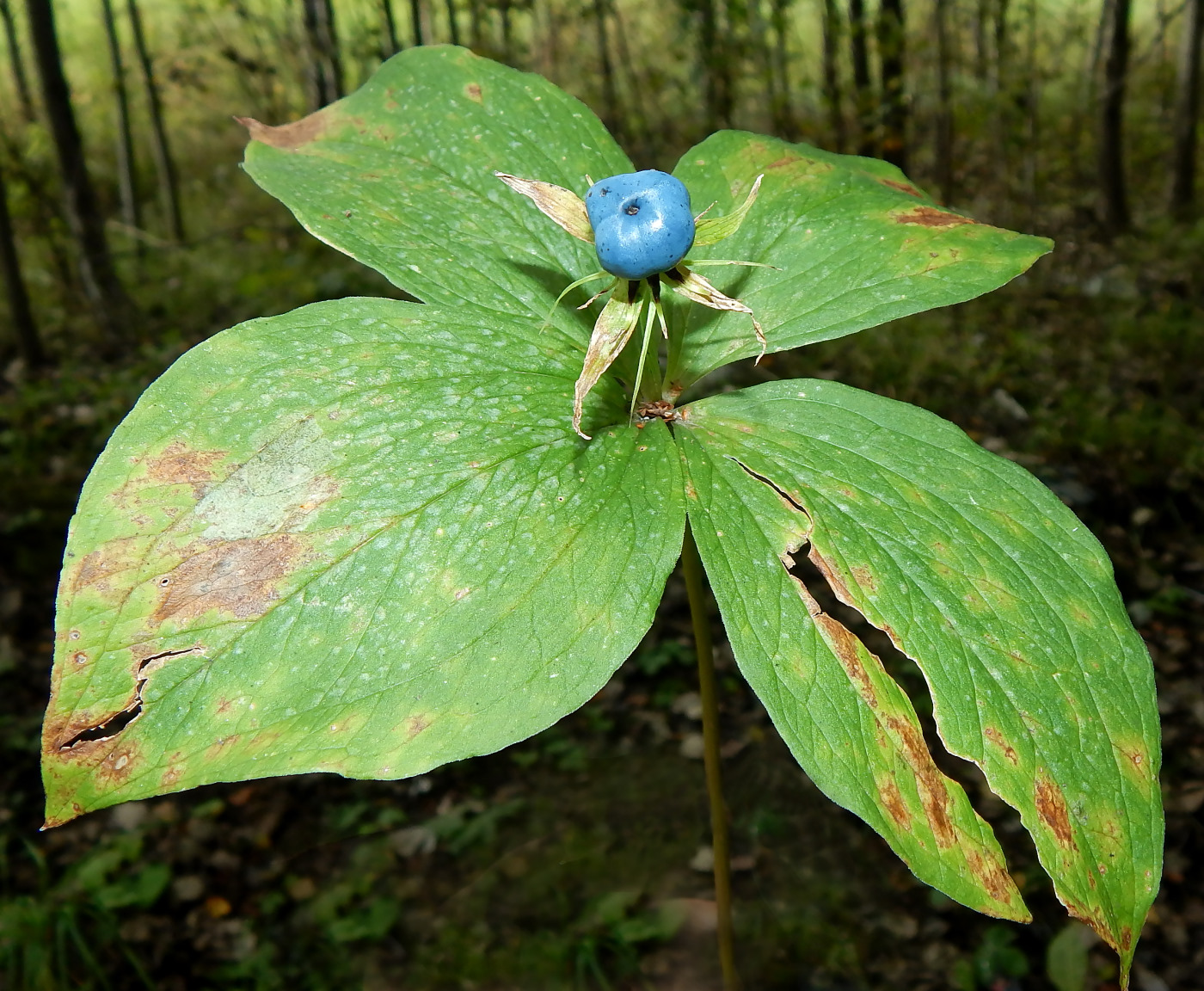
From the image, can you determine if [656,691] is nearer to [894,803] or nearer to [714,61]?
[894,803]

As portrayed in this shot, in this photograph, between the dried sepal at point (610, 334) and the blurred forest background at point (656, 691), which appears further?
the blurred forest background at point (656, 691)

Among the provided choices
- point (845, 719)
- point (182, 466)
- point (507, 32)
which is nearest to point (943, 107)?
point (507, 32)

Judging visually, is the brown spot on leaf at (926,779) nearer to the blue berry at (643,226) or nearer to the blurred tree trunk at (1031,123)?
the blue berry at (643,226)

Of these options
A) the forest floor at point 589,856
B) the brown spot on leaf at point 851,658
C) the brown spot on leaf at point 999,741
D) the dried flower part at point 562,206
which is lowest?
the forest floor at point 589,856

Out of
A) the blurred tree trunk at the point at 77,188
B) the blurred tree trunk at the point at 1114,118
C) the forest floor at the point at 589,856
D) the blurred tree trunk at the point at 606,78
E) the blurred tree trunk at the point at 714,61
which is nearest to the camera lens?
the forest floor at the point at 589,856

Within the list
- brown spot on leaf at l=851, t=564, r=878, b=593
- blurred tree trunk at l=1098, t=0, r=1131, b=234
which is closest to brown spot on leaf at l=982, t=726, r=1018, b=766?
brown spot on leaf at l=851, t=564, r=878, b=593

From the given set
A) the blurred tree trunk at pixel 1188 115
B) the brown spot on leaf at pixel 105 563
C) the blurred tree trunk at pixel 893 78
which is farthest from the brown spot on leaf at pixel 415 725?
the blurred tree trunk at pixel 1188 115

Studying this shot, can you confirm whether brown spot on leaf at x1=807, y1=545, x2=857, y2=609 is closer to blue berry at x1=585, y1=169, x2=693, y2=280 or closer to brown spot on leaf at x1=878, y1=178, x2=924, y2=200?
blue berry at x1=585, y1=169, x2=693, y2=280
